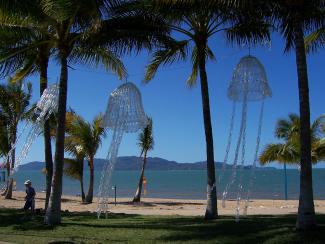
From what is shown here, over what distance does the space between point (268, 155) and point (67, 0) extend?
71.7 ft

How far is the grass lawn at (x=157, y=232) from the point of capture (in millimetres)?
10938

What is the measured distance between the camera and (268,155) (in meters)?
32.4

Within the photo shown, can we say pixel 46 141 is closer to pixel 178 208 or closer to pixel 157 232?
pixel 157 232

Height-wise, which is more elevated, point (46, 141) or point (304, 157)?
point (46, 141)

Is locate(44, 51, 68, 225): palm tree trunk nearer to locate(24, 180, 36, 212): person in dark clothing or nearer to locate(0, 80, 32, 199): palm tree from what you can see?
locate(24, 180, 36, 212): person in dark clothing

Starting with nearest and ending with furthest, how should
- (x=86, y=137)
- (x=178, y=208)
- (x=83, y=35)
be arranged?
1. (x=83, y=35)
2. (x=178, y=208)
3. (x=86, y=137)

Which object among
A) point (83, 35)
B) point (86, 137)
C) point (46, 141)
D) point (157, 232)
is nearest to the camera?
point (157, 232)

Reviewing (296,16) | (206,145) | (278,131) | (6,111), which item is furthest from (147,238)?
(278,131)

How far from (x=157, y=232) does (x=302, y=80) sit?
4.99 m

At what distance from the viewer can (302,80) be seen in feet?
36.8

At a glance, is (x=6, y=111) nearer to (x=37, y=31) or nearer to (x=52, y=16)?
(x=37, y=31)

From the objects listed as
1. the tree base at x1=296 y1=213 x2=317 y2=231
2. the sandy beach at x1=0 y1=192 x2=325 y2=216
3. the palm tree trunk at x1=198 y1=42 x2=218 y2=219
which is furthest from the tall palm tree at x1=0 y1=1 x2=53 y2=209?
the tree base at x1=296 y1=213 x2=317 y2=231

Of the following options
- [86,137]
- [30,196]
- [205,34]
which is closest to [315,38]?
[205,34]

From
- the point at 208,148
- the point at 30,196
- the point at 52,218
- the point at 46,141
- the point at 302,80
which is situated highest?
the point at 302,80
